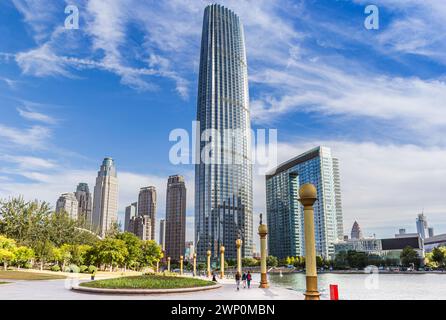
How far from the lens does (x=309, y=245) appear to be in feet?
40.8

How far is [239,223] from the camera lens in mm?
178375

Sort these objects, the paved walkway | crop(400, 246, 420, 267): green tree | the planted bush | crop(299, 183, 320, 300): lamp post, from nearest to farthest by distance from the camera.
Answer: crop(299, 183, 320, 300): lamp post → the paved walkway → the planted bush → crop(400, 246, 420, 267): green tree

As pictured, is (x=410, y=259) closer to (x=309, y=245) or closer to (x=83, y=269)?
(x=83, y=269)

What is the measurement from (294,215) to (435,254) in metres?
95.5

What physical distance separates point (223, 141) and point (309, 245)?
16378cm

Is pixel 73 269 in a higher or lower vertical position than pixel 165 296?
lower

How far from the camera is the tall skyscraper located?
559ft

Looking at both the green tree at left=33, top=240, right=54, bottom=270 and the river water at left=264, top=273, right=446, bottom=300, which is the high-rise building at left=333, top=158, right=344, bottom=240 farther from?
the green tree at left=33, top=240, right=54, bottom=270

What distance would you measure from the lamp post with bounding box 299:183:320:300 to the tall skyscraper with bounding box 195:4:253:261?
156m

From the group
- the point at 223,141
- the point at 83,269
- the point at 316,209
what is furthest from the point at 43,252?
the point at 316,209

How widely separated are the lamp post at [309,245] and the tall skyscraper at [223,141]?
156 meters

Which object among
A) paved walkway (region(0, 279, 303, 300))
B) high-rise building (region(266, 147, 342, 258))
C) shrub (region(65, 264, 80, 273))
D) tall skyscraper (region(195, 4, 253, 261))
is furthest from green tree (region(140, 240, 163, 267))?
high-rise building (region(266, 147, 342, 258))
